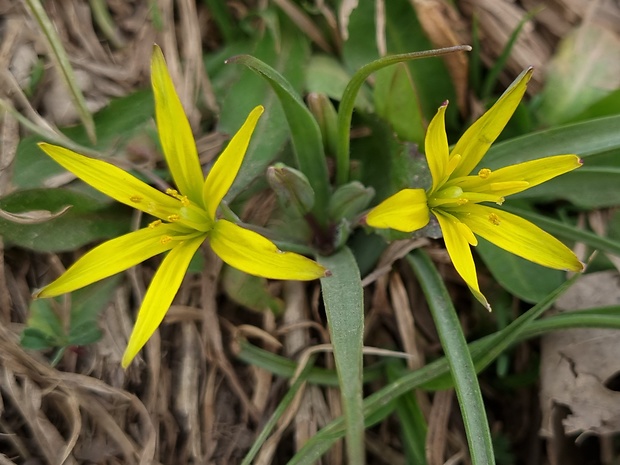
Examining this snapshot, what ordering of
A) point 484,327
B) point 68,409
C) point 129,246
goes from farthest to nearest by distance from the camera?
point 484,327
point 68,409
point 129,246

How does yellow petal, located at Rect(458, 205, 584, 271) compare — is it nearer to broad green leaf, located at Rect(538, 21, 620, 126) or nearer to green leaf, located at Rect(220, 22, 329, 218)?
green leaf, located at Rect(220, 22, 329, 218)

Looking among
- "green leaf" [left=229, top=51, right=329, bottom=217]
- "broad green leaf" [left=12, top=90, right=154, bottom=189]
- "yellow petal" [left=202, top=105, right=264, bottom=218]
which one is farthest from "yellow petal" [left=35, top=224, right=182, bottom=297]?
"broad green leaf" [left=12, top=90, right=154, bottom=189]

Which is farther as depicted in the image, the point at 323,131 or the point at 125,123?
the point at 125,123

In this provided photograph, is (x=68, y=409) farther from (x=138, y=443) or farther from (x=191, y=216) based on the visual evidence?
(x=191, y=216)

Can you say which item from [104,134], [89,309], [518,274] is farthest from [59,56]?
[518,274]

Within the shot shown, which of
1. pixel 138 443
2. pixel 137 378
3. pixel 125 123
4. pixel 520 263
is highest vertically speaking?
pixel 125 123

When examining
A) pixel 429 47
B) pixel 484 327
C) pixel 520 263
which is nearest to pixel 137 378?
pixel 484 327

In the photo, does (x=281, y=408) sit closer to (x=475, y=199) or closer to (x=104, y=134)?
(x=475, y=199)
